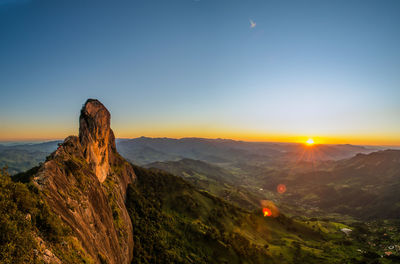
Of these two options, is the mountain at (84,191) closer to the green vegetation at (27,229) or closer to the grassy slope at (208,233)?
the green vegetation at (27,229)

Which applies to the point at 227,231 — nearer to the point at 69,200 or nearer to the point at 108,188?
the point at 108,188

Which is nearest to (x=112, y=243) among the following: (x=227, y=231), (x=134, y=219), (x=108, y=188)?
(x=108, y=188)

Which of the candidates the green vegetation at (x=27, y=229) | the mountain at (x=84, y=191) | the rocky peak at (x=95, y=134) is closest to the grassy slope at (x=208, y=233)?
the mountain at (x=84, y=191)

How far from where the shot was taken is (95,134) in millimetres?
50625

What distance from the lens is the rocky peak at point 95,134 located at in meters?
46.0

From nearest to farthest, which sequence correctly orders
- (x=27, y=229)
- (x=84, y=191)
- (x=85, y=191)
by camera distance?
(x=27, y=229), (x=84, y=191), (x=85, y=191)

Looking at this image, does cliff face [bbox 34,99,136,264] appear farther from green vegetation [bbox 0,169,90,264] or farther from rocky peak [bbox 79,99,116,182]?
green vegetation [bbox 0,169,90,264]

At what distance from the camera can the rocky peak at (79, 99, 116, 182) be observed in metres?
46.0

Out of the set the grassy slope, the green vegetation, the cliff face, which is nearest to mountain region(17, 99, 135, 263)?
the cliff face

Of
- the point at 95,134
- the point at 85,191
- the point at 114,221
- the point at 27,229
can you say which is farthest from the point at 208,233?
the point at 27,229

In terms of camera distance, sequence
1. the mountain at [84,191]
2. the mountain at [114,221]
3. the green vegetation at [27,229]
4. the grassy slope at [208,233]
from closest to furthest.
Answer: the green vegetation at [27,229] → the mountain at [114,221] → the mountain at [84,191] → the grassy slope at [208,233]

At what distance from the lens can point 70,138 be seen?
39219mm

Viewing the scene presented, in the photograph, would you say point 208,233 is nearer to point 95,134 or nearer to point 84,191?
point 95,134

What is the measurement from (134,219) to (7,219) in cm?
6215
